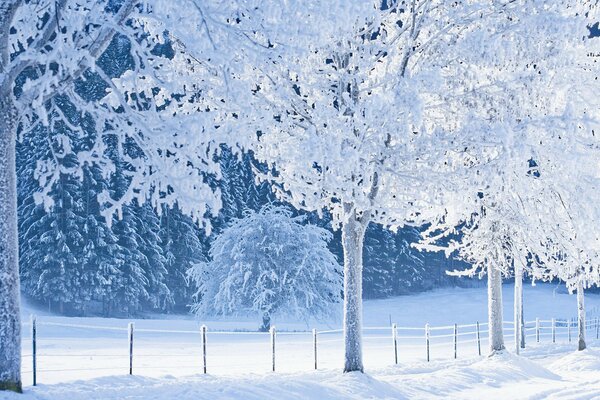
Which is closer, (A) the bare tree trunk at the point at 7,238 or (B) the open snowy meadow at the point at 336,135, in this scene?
(B) the open snowy meadow at the point at 336,135

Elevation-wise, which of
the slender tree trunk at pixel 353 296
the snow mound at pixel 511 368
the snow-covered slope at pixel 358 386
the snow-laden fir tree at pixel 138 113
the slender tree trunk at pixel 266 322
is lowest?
the slender tree trunk at pixel 266 322

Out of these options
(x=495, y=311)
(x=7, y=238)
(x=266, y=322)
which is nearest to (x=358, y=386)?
(x=7, y=238)

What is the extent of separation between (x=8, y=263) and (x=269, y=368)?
12.1 metres

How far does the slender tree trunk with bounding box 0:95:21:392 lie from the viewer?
9.71m

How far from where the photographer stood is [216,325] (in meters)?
46.9

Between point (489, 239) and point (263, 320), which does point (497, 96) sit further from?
point (263, 320)

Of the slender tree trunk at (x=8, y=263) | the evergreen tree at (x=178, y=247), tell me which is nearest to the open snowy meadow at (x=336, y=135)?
the slender tree trunk at (x=8, y=263)

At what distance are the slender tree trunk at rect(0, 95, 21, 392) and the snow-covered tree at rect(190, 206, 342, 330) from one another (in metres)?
29.9

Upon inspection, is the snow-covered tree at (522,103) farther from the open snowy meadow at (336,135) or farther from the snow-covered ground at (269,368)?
the snow-covered ground at (269,368)

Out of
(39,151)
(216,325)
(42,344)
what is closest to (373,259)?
(216,325)

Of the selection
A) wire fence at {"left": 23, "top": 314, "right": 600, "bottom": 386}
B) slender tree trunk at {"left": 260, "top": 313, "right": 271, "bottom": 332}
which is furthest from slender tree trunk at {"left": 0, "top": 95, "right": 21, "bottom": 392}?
slender tree trunk at {"left": 260, "top": 313, "right": 271, "bottom": 332}

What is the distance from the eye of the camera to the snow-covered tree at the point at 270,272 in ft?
133

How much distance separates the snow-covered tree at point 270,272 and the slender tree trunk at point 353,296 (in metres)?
24.6

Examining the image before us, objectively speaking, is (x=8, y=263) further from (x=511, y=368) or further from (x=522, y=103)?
(x=511, y=368)
